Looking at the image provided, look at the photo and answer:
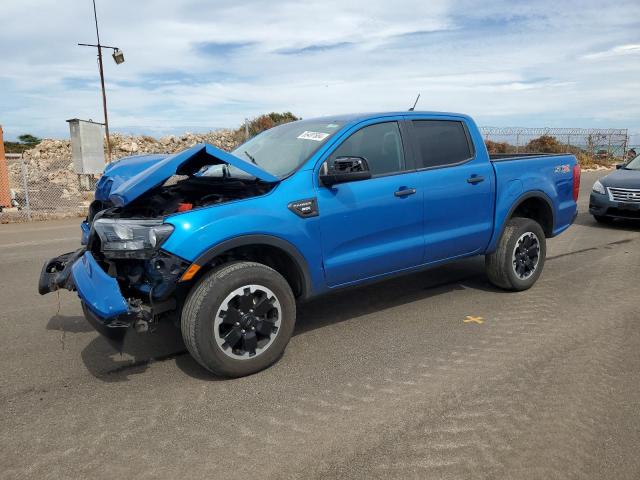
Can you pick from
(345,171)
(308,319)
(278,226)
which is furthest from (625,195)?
(278,226)

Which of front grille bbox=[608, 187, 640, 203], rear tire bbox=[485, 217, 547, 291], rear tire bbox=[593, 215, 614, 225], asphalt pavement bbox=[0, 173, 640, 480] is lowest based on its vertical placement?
asphalt pavement bbox=[0, 173, 640, 480]

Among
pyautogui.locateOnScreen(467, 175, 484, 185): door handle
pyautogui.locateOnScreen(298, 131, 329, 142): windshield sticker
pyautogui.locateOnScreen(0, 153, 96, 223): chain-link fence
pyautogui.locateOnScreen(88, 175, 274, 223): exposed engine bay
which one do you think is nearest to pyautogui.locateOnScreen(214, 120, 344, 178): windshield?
pyautogui.locateOnScreen(298, 131, 329, 142): windshield sticker

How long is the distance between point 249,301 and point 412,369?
4.28ft

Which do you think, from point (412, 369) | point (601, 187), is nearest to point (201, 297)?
point (412, 369)

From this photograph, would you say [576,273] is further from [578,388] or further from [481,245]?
[578,388]

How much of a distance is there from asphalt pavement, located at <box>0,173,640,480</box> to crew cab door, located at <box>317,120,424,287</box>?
2.11ft

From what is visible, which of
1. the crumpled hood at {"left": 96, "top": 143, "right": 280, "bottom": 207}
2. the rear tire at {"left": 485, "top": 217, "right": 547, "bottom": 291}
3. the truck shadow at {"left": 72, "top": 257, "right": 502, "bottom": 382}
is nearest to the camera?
the crumpled hood at {"left": 96, "top": 143, "right": 280, "bottom": 207}

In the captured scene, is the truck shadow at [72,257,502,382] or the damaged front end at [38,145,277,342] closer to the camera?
the damaged front end at [38,145,277,342]

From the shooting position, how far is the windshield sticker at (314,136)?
4.34 m

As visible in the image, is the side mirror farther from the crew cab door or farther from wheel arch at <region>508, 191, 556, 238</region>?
wheel arch at <region>508, 191, 556, 238</region>

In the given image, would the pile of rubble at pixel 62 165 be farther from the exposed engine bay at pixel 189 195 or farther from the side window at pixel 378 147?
the side window at pixel 378 147

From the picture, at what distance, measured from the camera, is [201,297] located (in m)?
3.48

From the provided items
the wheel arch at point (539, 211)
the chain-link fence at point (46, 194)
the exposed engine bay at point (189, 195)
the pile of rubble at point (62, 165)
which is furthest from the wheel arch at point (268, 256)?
the chain-link fence at point (46, 194)

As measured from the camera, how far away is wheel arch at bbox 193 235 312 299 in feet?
11.7
